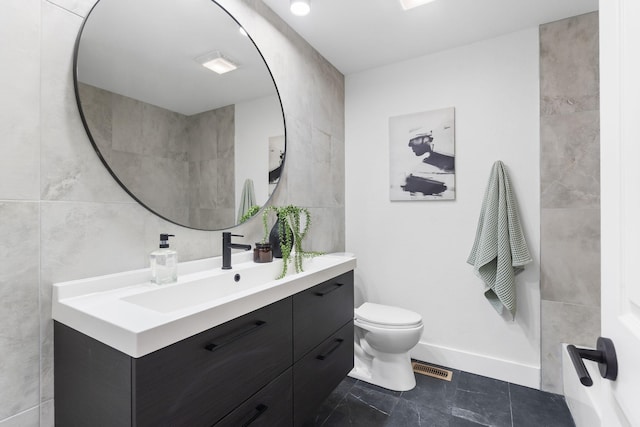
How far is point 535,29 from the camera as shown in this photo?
2043 mm

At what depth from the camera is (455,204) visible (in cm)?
229

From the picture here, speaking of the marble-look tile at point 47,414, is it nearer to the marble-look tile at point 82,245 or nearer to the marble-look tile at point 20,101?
the marble-look tile at point 82,245

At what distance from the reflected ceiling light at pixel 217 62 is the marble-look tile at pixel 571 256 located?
209cm

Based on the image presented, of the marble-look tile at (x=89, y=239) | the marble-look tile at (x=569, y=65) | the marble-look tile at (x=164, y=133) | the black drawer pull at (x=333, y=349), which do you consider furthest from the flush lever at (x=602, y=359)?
the marble-look tile at (x=569, y=65)

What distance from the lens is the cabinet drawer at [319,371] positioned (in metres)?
1.30

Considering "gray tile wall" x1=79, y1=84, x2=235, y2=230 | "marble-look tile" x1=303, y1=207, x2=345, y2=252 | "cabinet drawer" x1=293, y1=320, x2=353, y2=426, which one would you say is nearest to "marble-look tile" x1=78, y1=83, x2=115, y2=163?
"gray tile wall" x1=79, y1=84, x2=235, y2=230

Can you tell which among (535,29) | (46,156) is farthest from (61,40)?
(535,29)

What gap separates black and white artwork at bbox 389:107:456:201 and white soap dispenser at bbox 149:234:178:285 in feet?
5.80

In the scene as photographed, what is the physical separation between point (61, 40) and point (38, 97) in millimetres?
219

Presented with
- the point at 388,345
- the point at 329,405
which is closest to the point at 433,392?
the point at 388,345

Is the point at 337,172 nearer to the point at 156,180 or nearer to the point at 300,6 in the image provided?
the point at 300,6

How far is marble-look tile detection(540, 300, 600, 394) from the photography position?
189cm

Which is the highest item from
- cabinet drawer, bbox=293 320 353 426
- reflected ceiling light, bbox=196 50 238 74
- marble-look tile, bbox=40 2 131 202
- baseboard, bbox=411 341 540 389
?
reflected ceiling light, bbox=196 50 238 74

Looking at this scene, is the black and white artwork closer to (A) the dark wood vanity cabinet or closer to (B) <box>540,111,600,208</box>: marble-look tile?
(B) <box>540,111,600,208</box>: marble-look tile
